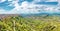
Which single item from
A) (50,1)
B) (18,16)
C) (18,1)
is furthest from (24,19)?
(50,1)

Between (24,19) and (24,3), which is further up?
(24,3)

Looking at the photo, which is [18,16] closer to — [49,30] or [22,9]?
[22,9]

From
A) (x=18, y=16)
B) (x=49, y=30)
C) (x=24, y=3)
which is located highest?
(x=24, y=3)

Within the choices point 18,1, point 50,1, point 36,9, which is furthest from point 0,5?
point 50,1

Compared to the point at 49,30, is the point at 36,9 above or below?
above

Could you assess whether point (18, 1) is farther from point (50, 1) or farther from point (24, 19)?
point (50, 1)
